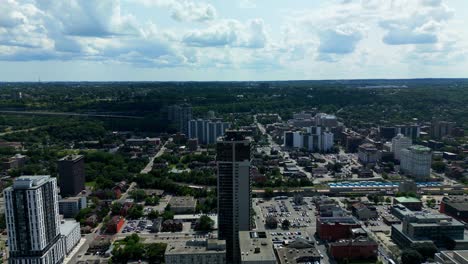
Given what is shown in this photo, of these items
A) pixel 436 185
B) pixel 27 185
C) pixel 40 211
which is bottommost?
pixel 436 185

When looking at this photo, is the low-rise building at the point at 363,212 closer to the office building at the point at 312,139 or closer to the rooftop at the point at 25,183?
the rooftop at the point at 25,183

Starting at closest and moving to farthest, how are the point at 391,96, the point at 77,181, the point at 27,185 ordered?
the point at 27,185
the point at 77,181
the point at 391,96

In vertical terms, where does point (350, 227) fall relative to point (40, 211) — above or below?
below

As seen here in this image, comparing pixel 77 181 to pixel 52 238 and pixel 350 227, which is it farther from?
pixel 350 227

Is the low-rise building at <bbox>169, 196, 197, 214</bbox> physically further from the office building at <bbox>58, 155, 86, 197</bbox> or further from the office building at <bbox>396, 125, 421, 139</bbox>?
the office building at <bbox>396, 125, 421, 139</bbox>

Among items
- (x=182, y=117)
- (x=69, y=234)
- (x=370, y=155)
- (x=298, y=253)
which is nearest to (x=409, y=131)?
(x=370, y=155)

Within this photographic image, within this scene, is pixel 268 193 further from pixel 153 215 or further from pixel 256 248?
pixel 256 248

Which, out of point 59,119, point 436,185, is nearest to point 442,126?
point 436,185

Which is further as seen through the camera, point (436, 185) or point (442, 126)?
point (442, 126)
